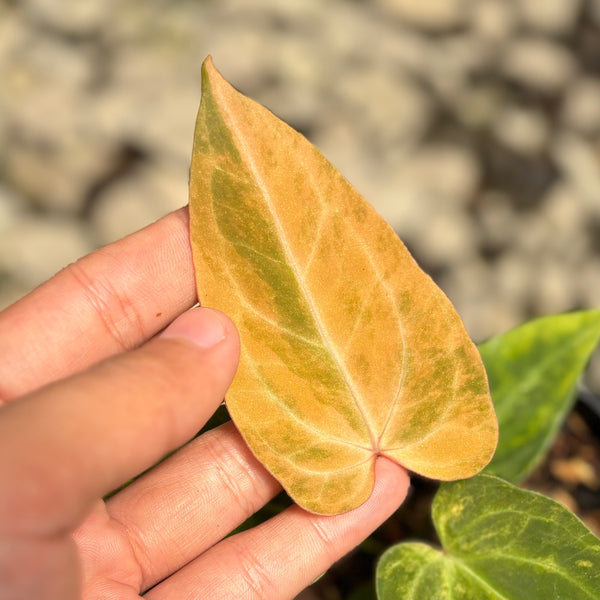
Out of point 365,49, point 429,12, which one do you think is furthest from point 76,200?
point 429,12

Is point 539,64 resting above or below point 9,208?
below

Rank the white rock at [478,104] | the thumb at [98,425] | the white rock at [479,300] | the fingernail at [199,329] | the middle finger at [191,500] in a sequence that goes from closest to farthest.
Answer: the thumb at [98,425], the fingernail at [199,329], the middle finger at [191,500], the white rock at [479,300], the white rock at [478,104]

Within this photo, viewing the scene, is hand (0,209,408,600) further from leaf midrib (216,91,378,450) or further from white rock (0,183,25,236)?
white rock (0,183,25,236)

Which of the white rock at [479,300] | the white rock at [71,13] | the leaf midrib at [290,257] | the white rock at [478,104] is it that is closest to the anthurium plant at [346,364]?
the leaf midrib at [290,257]

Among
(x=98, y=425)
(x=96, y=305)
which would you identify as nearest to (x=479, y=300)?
(x=96, y=305)

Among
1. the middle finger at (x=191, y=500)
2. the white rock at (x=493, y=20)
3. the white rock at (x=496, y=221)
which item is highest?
the white rock at (x=493, y=20)

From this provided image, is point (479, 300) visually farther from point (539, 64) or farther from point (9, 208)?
point (9, 208)

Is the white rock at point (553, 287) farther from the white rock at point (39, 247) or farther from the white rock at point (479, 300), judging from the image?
the white rock at point (39, 247)
